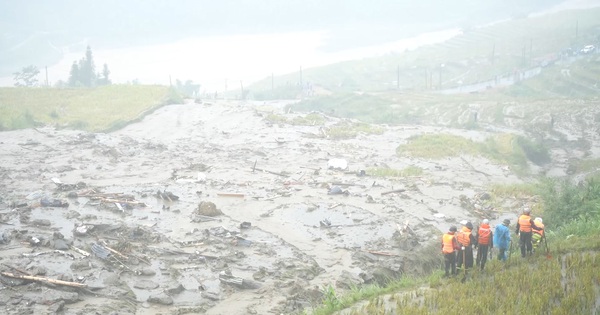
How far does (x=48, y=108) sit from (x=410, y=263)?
33986 mm

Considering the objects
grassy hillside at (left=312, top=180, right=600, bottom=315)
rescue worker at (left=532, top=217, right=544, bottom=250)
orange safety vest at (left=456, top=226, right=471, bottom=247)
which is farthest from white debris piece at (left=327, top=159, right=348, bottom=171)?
orange safety vest at (left=456, top=226, right=471, bottom=247)

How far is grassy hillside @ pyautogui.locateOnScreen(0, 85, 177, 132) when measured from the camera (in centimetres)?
3835

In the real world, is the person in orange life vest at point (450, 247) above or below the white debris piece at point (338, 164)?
above

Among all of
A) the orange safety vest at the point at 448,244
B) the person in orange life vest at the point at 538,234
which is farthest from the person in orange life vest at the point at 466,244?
the person in orange life vest at the point at 538,234

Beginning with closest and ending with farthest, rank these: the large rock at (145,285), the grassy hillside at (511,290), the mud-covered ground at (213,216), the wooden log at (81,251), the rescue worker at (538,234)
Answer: the grassy hillside at (511,290), the rescue worker at (538,234), the mud-covered ground at (213,216), the large rock at (145,285), the wooden log at (81,251)

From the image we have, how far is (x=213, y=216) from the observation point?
→ 20.4 metres

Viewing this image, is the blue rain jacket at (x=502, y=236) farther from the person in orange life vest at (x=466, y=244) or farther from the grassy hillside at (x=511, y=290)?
the person in orange life vest at (x=466, y=244)

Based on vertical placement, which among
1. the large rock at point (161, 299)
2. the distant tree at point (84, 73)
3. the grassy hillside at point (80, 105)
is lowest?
the large rock at point (161, 299)

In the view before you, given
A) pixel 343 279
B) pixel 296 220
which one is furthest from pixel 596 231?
pixel 296 220

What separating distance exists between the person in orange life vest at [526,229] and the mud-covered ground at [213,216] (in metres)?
3.52

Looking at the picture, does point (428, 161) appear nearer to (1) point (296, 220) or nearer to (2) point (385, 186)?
(2) point (385, 186)

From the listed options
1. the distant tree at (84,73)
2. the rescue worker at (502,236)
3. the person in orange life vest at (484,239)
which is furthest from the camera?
the distant tree at (84,73)

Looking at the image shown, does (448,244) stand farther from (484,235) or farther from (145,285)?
(145,285)

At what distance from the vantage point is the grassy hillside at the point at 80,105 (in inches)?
1510
